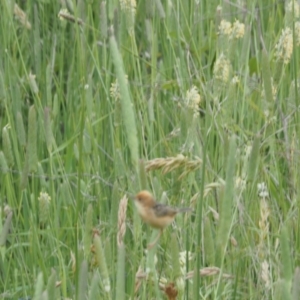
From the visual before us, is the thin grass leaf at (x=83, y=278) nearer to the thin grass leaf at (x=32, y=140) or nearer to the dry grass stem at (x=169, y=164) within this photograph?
the dry grass stem at (x=169, y=164)

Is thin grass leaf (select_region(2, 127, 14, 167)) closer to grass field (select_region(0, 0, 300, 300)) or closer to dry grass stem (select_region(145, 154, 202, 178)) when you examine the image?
grass field (select_region(0, 0, 300, 300))

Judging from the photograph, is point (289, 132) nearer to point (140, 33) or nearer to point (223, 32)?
point (223, 32)

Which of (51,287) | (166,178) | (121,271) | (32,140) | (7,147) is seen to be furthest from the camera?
(166,178)

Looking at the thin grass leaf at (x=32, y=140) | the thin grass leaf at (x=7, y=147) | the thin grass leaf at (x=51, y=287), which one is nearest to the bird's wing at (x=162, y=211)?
the thin grass leaf at (x=51, y=287)

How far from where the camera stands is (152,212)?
3.23ft

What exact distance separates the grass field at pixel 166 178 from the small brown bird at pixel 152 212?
1.0 inches

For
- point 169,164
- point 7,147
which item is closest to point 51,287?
point 169,164

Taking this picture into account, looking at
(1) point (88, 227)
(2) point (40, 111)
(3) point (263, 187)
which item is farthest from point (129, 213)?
(1) point (88, 227)

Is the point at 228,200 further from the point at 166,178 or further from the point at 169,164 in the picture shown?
the point at 166,178

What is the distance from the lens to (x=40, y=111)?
74.1 inches

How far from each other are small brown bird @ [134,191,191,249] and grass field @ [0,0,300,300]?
0.08 ft

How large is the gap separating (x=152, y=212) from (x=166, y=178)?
90cm

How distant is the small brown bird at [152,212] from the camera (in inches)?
38.5

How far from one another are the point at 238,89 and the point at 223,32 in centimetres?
26
